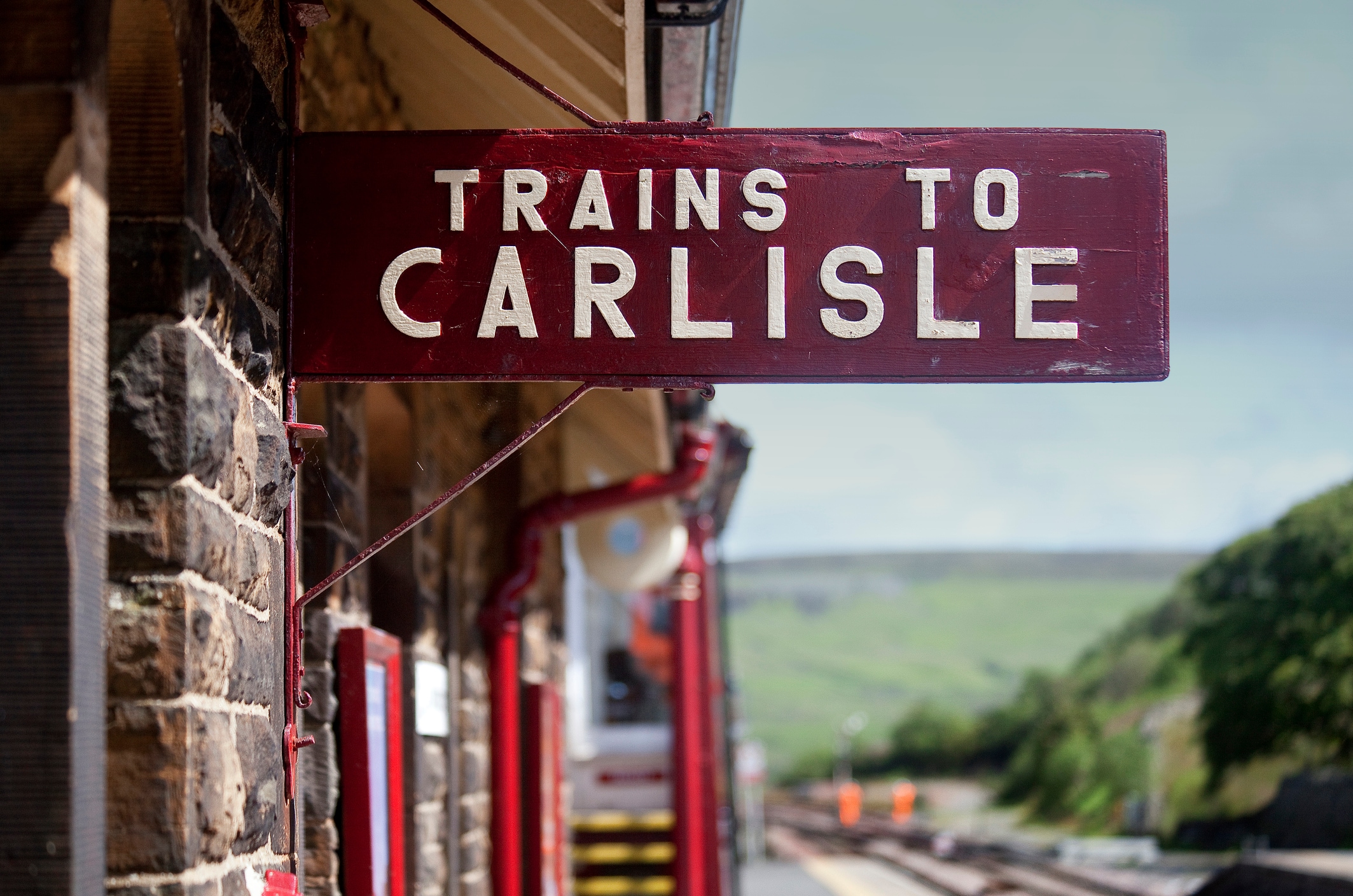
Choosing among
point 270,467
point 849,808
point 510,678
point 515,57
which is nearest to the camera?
point 270,467

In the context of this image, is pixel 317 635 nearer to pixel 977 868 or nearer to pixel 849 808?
pixel 977 868

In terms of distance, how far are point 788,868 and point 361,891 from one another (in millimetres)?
17757

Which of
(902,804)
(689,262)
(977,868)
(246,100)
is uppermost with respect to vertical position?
(246,100)

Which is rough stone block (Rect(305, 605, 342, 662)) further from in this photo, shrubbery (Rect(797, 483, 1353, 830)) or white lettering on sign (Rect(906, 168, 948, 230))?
shrubbery (Rect(797, 483, 1353, 830))

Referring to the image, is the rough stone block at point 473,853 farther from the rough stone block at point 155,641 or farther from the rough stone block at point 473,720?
the rough stone block at point 155,641

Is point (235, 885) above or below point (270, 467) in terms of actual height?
below

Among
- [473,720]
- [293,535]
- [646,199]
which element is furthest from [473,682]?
[646,199]

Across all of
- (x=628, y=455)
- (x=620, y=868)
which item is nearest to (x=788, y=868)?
(x=620, y=868)

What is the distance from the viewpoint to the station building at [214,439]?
1895mm

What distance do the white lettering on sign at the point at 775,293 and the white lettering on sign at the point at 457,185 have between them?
1.76 ft

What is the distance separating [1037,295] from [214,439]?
1427mm

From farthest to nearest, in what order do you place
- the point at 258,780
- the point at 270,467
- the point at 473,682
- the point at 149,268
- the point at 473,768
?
the point at 473,682, the point at 473,768, the point at 270,467, the point at 258,780, the point at 149,268

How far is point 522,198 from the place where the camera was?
8.95ft

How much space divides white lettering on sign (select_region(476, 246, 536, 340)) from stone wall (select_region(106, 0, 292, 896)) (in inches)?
16.7
